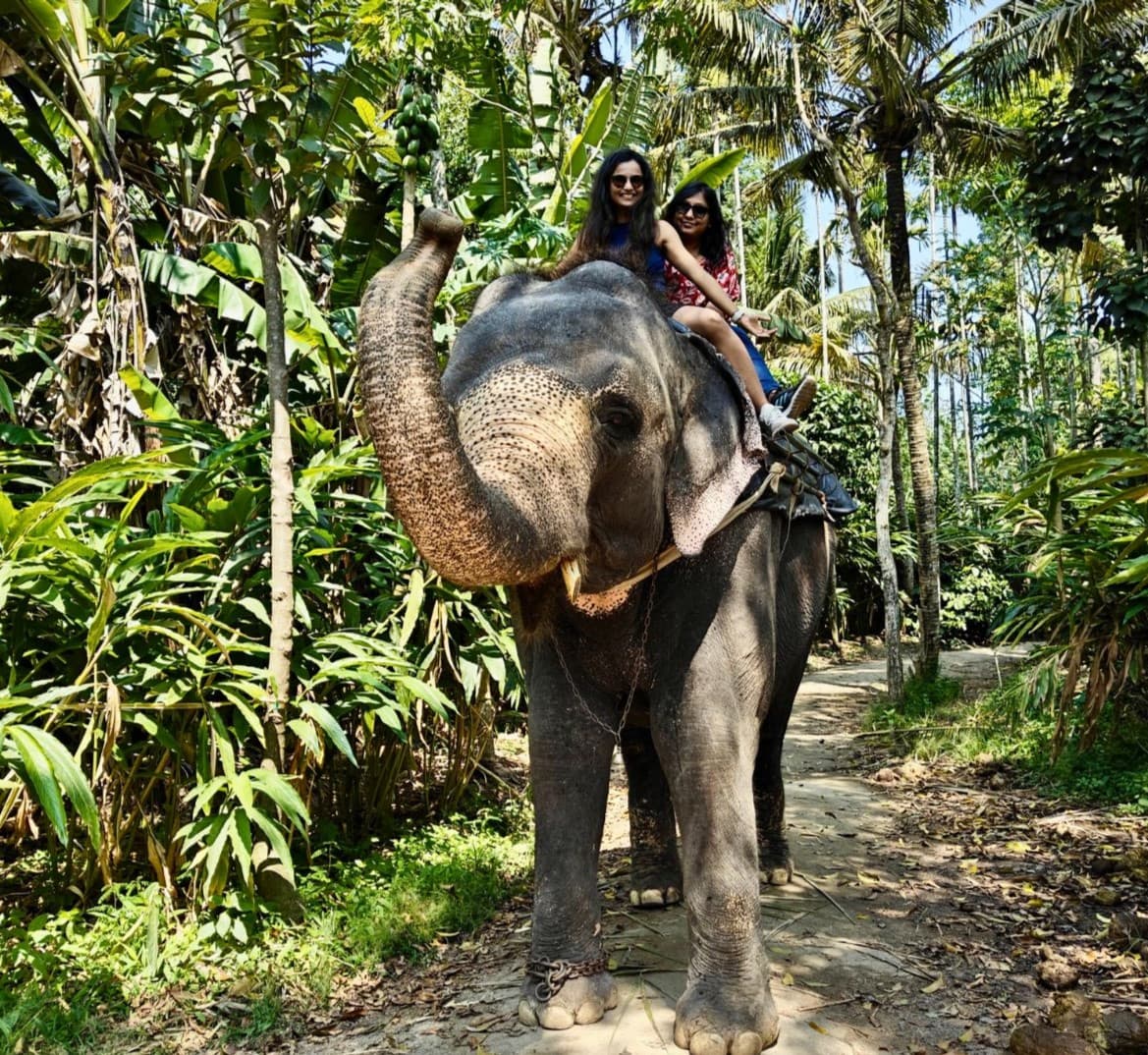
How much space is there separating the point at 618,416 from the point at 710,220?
1.55 meters

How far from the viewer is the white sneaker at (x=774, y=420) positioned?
139 inches

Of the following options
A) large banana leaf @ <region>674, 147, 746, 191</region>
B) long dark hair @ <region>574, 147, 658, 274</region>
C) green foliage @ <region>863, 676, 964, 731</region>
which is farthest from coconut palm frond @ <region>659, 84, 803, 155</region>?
long dark hair @ <region>574, 147, 658, 274</region>

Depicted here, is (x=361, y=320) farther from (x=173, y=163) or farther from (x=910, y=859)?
(x=173, y=163)

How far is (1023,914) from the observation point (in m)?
4.45

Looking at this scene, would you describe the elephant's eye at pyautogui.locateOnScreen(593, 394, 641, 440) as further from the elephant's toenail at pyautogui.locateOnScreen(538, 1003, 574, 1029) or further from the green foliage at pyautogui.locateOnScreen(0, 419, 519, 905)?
the green foliage at pyautogui.locateOnScreen(0, 419, 519, 905)

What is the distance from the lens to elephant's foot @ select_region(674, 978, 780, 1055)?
2943 mm

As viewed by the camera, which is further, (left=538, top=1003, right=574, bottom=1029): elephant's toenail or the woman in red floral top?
the woman in red floral top

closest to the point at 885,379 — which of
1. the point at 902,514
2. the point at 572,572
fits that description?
the point at 902,514

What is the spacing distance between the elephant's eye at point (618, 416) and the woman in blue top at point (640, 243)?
2.58 ft

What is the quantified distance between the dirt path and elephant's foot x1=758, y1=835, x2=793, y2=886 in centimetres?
A: 4

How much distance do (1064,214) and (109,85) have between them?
818 centimetres

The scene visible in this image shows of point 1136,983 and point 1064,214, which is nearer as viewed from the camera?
point 1136,983

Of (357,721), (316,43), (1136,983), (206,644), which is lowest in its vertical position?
(1136,983)

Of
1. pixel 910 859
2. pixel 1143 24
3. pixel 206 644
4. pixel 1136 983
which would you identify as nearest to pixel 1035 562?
pixel 910 859
